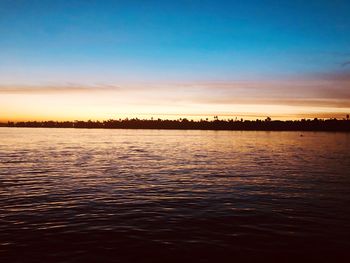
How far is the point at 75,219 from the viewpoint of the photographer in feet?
54.3

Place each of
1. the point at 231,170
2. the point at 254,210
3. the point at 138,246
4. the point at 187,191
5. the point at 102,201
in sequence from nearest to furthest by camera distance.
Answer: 1. the point at 138,246
2. the point at 254,210
3. the point at 102,201
4. the point at 187,191
5. the point at 231,170

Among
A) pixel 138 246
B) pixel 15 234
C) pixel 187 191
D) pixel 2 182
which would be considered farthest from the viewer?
pixel 2 182

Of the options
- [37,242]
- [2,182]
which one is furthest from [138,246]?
[2,182]

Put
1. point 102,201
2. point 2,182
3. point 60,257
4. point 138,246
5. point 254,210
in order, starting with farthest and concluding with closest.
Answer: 1. point 2,182
2. point 102,201
3. point 254,210
4. point 138,246
5. point 60,257

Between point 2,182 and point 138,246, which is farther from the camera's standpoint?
point 2,182

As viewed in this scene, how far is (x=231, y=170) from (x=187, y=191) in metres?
13.7

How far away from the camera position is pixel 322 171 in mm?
37188

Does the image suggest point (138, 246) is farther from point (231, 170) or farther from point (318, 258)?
point (231, 170)

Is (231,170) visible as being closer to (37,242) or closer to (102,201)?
(102,201)

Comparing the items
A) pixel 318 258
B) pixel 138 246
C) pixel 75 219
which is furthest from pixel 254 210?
pixel 75 219

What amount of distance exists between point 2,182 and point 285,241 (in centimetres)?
2349

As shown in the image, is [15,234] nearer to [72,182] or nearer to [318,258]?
[318,258]

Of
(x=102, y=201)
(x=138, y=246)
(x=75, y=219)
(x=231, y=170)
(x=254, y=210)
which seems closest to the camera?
(x=138, y=246)

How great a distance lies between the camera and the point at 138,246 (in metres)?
13.0
